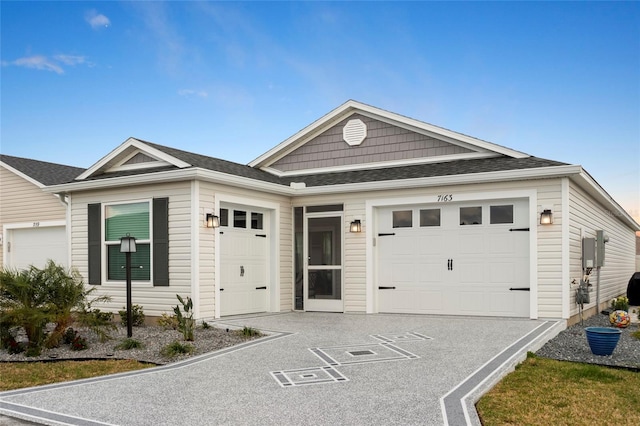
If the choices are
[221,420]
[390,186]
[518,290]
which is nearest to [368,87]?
[390,186]

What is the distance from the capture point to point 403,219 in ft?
38.1

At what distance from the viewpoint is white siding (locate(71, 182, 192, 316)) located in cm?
1032

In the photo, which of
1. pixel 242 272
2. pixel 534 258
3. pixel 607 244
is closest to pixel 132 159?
pixel 242 272

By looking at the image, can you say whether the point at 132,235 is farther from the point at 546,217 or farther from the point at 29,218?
the point at 546,217

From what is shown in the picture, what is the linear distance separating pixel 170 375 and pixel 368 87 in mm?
10351

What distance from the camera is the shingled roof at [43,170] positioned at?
604 inches

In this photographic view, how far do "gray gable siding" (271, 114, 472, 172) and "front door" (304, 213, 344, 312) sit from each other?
1842 mm

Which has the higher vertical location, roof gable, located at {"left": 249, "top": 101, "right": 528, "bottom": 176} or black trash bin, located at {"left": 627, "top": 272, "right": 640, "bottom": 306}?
roof gable, located at {"left": 249, "top": 101, "right": 528, "bottom": 176}

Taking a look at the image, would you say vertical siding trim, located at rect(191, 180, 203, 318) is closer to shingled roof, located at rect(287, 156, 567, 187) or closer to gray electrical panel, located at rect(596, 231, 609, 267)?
shingled roof, located at rect(287, 156, 567, 187)

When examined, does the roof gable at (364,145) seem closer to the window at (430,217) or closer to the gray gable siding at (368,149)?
the gray gable siding at (368,149)

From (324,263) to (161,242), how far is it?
136 inches

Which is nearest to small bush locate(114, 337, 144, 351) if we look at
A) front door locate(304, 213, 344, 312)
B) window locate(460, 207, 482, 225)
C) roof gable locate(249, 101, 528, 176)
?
front door locate(304, 213, 344, 312)

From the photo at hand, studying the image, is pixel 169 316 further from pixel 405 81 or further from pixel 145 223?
pixel 405 81

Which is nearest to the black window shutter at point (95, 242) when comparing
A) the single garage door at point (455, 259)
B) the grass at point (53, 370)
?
the grass at point (53, 370)
